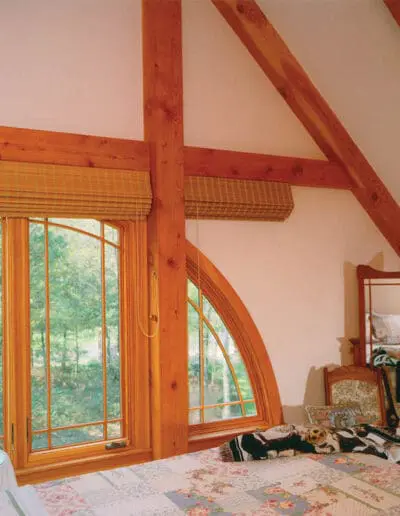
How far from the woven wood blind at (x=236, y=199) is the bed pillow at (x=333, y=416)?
132 cm

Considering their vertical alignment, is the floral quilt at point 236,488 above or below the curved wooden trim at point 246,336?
below

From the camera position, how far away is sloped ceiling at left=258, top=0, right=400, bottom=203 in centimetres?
332

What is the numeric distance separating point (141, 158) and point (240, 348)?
4.70 feet

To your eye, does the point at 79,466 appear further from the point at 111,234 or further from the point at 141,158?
the point at 141,158

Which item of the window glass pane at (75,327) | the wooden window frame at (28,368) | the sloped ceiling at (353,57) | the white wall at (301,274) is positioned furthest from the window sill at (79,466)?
the sloped ceiling at (353,57)

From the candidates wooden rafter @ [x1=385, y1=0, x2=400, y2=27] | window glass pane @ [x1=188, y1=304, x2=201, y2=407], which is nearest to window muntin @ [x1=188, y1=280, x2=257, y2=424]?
window glass pane @ [x1=188, y1=304, x2=201, y2=407]

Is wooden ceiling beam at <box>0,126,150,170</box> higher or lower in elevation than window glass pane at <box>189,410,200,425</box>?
higher

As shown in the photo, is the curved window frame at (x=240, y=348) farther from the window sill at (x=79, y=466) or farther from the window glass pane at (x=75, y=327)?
the window glass pane at (x=75, y=327)

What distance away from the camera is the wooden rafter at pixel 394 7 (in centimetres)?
319

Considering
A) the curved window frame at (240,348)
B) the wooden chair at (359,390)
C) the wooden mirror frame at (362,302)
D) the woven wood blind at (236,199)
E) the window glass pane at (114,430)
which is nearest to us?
the window glass pane at (114,430)

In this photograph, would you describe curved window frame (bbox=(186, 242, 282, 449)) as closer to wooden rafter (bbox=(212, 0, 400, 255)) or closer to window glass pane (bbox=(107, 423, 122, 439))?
window glass pane (bbox=(107, 423, 122, 439))

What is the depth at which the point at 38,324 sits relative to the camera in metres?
3.17

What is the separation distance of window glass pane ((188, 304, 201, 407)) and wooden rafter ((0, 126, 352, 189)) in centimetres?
94

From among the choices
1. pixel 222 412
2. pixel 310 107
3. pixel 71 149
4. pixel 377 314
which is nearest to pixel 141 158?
pixel 71 149
